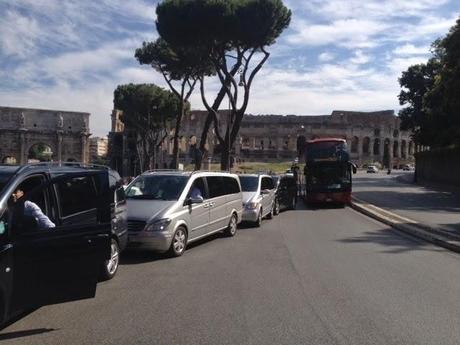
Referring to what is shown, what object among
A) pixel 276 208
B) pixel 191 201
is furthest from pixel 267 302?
pixel 276 208

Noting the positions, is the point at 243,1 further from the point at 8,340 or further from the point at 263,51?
the point at 8,340

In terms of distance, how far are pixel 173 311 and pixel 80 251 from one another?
1.35m

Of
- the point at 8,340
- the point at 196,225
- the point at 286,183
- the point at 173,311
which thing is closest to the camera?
the point at 8,340

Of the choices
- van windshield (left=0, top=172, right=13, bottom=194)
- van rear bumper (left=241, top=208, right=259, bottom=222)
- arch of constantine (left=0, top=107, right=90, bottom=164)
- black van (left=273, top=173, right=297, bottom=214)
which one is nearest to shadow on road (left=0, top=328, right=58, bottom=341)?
van windshield (left=0, top=172, right=13, bottom=194)

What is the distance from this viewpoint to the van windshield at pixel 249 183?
18461 mm

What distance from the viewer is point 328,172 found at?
92.0ft

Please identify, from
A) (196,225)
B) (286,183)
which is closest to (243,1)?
(286,183)

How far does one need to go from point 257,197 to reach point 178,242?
271 inches

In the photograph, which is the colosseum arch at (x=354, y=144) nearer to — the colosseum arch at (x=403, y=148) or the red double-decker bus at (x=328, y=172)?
the colosseum arch at (x=403, y=148)

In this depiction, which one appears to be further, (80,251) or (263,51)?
(263,51)

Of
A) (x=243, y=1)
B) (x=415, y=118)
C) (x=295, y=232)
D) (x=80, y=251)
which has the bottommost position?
(x=295, y=232)

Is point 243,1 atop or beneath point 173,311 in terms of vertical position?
atop

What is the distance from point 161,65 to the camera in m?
44.0

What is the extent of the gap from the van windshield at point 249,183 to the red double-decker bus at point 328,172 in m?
9.04
